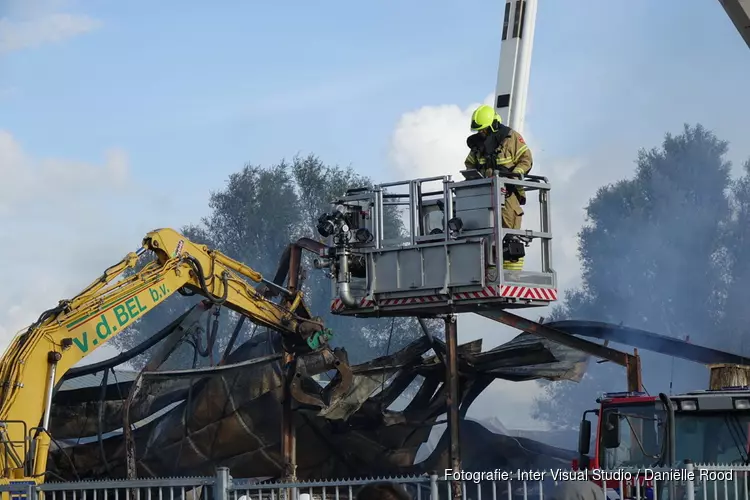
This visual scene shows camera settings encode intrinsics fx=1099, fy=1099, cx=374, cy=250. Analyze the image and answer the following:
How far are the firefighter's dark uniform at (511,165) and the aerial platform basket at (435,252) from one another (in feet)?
0.37

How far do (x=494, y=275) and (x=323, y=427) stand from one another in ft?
19.8

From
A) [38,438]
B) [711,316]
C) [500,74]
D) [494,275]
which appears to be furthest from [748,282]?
[38,438]

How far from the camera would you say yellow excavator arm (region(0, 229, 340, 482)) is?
12344 mm

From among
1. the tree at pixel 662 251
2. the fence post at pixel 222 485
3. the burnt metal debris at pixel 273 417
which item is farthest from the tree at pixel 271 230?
the fence post at pixel 222 485

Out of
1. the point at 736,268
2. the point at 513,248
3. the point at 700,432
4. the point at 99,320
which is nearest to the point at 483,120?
the point at 513,248

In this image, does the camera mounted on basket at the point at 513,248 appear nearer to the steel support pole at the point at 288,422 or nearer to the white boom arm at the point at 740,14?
the steel support pole at the point at 288,422

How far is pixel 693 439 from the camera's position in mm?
10977

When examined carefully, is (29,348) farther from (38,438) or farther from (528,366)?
(528,366)

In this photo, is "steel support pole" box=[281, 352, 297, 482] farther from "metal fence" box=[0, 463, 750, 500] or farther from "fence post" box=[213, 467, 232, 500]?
"fence post" box=[213, 467, 232, 500]

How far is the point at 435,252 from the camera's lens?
42.4 ft

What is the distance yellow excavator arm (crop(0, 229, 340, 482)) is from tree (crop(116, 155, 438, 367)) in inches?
1327

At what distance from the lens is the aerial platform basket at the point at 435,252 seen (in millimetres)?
12547

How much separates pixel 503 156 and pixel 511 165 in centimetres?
15

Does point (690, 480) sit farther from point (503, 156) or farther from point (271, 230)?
point (271, 230)
